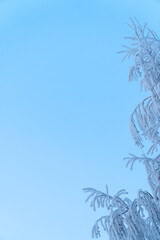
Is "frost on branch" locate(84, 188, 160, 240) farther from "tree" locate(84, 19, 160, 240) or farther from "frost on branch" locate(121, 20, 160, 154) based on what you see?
"frost on branch" locate(121, 20, 160, 154)

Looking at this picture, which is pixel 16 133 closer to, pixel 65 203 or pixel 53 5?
pixel 65 203

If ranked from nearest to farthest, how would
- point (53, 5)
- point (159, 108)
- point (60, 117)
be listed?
point (159, 108)
point (53, 5)
point (60, 117)

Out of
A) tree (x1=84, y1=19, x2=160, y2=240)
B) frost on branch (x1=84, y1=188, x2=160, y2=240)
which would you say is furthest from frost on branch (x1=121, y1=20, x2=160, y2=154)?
frost on branch (x1=84, y1=188, x2=160, y2=240)

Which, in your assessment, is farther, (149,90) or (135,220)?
(149,90)

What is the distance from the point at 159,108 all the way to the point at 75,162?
49.5ft

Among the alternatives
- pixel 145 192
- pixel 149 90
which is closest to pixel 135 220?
pixel 145 192

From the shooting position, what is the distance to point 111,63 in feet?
57.4

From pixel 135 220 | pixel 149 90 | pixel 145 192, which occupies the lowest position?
pixel 135 220

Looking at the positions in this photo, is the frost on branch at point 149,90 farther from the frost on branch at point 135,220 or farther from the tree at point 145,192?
the frost on branch at point 135,220

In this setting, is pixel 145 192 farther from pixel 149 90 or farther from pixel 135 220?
pixel 149 90

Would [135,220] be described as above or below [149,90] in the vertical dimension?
below

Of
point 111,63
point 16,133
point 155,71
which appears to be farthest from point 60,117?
point 155,71

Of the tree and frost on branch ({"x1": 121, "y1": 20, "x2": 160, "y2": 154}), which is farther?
frost on branch ({"x1": 121, "y1": 20, "x2": 160, "y2": 154})

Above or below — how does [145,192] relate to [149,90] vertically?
below
